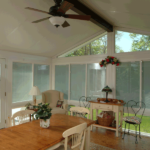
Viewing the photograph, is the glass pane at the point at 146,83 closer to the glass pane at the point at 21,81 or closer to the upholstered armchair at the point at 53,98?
the upholstered armchair at the point at 53,98

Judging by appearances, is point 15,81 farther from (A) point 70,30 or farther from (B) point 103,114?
(B) point 103,114

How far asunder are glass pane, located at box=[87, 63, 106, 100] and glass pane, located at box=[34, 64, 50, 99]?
166cm

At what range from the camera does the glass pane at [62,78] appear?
5488 millimetres

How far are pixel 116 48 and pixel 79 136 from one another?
3.20 m

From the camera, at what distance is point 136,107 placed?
161 inches

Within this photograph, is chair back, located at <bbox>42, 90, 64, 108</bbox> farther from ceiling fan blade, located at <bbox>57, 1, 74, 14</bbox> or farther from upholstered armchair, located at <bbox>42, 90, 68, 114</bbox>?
ceiling fan blade, located at <bbox>57, 1, 74, 14</bbox>

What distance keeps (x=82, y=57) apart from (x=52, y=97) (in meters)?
1.66

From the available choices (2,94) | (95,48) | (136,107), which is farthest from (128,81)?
(2,94)

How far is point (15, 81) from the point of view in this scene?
4.53 m

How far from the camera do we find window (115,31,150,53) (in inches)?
159

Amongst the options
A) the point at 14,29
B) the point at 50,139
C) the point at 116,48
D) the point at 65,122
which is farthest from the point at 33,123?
the point at 116,48

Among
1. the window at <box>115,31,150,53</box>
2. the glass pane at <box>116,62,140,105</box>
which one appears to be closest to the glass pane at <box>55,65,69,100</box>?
the glass pane at <box>116,62,140,105</box>

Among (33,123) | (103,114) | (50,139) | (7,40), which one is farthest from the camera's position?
(103,114)

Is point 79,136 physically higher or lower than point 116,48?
lower
